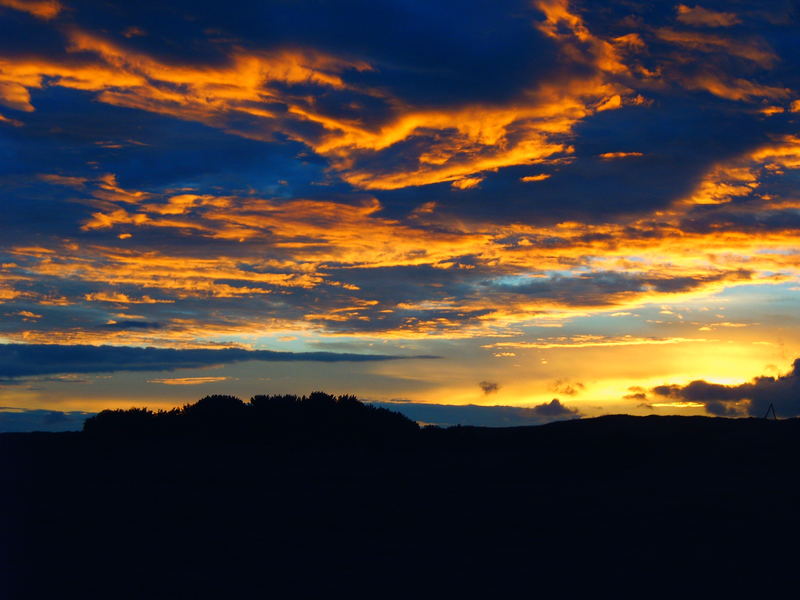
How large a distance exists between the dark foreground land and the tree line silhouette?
36cm

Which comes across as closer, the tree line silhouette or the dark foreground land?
the dark foreground land

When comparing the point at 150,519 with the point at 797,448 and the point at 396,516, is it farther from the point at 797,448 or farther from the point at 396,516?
the point at 797,448

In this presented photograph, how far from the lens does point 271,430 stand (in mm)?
27172

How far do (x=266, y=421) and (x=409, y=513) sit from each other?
1079 centimetres

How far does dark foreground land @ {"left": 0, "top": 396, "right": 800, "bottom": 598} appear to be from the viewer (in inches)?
540

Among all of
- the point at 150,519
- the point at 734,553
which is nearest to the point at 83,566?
the point at 150,519

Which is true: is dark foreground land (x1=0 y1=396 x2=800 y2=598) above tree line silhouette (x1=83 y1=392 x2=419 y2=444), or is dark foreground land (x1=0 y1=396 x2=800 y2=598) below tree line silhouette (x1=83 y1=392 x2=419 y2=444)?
below

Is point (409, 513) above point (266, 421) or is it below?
below

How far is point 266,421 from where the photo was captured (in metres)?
27.7

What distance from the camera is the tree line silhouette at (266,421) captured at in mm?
26938

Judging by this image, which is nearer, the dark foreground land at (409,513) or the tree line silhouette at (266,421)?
the dark foreground land at (409,513)

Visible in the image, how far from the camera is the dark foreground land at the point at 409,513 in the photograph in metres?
13.7

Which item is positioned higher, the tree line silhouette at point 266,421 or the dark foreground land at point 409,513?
the tree line silhouette at point 266,421

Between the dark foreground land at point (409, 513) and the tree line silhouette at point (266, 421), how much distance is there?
36cm
